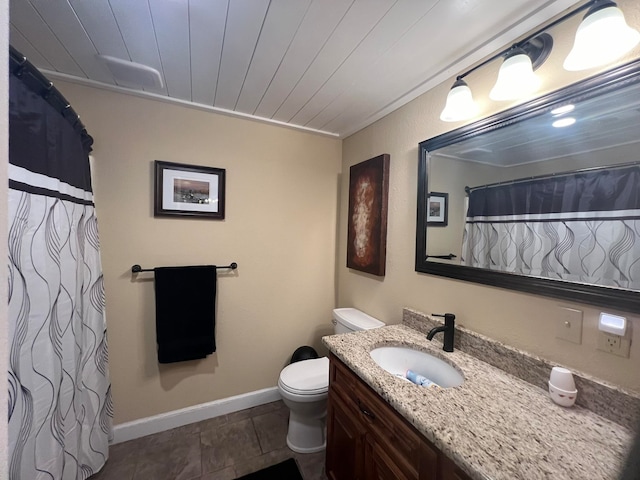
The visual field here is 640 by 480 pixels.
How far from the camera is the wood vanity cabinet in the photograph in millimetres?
777

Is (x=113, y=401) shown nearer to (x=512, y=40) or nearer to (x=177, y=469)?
(x=177, y=469)

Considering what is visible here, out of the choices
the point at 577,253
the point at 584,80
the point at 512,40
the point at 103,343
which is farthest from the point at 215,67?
the point at 577,253

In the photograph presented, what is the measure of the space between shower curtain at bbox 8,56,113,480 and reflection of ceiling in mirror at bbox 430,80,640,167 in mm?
1864

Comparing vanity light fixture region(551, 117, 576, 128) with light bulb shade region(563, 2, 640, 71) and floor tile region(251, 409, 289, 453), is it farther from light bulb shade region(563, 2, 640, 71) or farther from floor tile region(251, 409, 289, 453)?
floor tile region(251, 409, 289, 453)

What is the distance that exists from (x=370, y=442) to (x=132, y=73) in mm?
2163

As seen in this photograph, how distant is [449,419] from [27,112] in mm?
1820

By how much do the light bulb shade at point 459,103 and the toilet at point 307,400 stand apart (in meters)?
1.30

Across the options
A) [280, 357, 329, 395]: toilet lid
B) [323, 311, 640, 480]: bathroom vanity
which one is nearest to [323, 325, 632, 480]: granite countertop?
[323, 311, 640, 480]: bathroom vanity

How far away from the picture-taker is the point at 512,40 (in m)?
1.09

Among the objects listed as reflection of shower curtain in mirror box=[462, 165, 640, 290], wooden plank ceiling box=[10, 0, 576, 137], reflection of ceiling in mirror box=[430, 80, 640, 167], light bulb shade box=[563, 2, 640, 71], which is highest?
wooden plank ceiling box=[10, 0, 576, 137]

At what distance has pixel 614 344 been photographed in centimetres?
82

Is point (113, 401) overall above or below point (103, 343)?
below

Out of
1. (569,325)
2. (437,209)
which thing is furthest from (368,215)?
(569,325)

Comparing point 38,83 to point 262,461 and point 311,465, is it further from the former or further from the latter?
point 311,465
